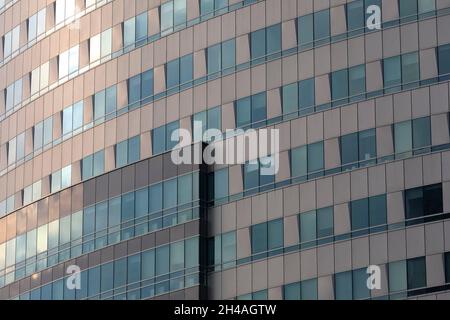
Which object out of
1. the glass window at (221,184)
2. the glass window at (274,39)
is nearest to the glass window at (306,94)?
the glass window at (274,39)

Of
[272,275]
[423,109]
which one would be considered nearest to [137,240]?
[272,275]

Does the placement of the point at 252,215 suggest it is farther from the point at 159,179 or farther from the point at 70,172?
the point at 70,172

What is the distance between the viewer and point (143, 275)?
261 feet

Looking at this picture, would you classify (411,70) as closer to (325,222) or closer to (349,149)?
(349,149)

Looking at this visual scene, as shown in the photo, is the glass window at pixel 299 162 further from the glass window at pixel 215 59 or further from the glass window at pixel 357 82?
the glass window at pixel 215 59

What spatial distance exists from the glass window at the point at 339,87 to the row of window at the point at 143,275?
36.2 ft

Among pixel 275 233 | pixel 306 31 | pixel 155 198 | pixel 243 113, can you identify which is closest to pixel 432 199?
pixel 275 233

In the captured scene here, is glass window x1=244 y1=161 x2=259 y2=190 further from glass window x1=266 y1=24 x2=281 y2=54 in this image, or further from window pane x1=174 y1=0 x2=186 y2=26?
window pane x1=174 y1=0 x2=186 y2=26

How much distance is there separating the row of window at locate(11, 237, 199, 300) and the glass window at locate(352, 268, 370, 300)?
986 centimetres

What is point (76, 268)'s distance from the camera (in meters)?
84.6

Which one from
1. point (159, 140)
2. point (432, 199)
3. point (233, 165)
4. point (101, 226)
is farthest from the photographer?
point (101, 226)

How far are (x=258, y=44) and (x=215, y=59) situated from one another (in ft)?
9.87

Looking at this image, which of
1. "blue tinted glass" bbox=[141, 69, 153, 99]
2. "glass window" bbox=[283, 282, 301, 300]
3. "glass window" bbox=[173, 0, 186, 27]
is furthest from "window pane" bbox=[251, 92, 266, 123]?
"glass window" bbox=[283, 282, 301, 300]

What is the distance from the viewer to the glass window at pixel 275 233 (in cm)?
7425
